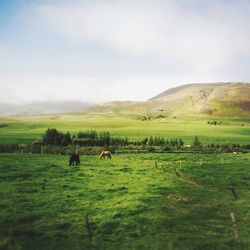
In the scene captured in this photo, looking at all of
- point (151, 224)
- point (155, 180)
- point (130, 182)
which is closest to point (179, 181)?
point (155, 180)

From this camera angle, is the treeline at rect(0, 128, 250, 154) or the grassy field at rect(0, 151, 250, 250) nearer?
the grassy field at rect(0, 151, 250, 250)

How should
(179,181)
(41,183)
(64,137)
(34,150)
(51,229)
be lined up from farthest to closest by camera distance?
(64,137), (34,150), (179,181), (41,183), (51,229)

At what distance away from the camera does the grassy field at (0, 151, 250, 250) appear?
80.5 ft

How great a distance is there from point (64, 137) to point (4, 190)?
2520 inches

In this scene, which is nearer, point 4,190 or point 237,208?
point 237,208

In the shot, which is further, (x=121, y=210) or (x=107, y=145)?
(x=107, y=145)

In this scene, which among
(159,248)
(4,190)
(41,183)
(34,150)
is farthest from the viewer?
(34,150)

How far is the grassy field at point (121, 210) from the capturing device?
24.5 meters

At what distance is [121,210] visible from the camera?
29.7 meters

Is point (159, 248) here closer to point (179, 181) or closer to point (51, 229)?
point (51, 229)

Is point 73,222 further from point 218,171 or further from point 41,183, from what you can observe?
point 218,171

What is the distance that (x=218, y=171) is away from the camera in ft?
158

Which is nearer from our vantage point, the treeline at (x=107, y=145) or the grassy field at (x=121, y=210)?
the grassy field at (x=121, y=210)

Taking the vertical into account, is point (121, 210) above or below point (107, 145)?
above
